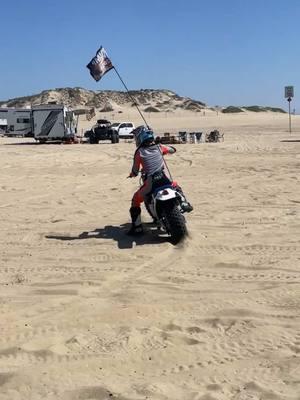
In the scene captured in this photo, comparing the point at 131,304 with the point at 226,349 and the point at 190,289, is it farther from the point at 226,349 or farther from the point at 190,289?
the point at 226,349

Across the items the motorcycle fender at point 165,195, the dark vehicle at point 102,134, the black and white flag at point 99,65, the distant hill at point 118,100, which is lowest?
the motorcycle fender at point 165,195

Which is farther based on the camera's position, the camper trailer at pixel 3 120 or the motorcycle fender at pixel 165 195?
the camper trailer at pixel 3 120

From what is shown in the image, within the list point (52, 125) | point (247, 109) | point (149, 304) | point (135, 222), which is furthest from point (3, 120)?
point (247, 109)

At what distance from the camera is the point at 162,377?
404cm

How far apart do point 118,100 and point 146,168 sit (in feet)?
→ 332

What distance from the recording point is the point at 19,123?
5588 cm

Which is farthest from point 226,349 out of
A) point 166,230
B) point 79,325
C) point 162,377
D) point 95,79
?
point 95,79

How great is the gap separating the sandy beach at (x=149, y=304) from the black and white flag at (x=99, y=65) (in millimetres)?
2486

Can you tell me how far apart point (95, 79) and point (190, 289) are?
22.2ft

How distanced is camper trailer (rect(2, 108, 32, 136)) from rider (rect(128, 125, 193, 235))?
4795 cm

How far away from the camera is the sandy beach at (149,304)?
13.2 feet

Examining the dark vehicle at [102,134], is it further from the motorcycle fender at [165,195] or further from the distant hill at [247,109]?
the distant hill at [247,109]

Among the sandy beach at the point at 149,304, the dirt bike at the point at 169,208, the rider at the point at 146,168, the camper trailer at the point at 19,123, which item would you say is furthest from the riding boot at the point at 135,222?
the camper trailer at the point at 19,123

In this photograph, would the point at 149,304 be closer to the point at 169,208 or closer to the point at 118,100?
the point at 169,208
